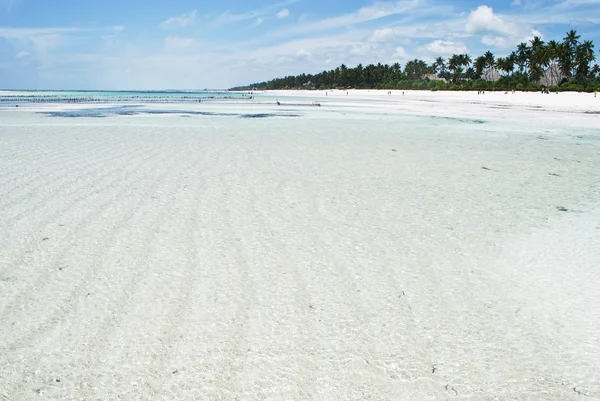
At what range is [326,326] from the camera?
7.24ft

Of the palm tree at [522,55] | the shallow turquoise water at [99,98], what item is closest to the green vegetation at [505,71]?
the palm tree at [522,55]

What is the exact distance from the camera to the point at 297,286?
2660 mm

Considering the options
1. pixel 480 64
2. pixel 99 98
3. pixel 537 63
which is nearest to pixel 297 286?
pixel 99 98

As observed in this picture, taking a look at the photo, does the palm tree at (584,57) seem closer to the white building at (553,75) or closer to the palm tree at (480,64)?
the white building at (553,75)

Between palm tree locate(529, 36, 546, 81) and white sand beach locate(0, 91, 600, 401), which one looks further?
palm tree locate(529, 36, 546, 81)

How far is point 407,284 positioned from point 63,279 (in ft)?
7.10

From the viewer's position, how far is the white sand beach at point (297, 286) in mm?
1821

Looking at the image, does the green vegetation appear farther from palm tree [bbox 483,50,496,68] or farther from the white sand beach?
the white sand beach

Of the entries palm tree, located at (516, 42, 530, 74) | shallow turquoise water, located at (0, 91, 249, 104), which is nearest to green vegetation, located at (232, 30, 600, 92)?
palm tree, located at (516, 42, 530, 74)

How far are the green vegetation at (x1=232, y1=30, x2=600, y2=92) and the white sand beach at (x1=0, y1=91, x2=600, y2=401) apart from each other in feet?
189

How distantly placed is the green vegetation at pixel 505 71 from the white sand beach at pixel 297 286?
57642mm

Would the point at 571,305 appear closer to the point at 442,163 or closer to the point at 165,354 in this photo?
the point at 165,354

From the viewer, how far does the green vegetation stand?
222 ft

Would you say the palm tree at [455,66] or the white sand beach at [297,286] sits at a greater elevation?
the palm tree at [455,66]
